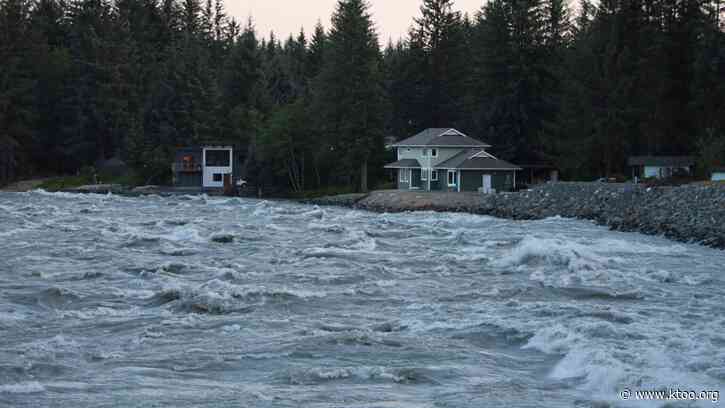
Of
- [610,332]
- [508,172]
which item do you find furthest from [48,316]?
[508,172]

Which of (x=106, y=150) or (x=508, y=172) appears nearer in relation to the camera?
(x=508, y=172)

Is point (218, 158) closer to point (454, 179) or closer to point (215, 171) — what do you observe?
point (215, 171)

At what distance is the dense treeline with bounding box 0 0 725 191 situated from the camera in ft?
203

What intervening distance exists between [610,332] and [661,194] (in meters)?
31.6

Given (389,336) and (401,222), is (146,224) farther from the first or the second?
(389,336)

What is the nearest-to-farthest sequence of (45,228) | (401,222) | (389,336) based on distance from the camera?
(389,336)
(45,228)
(401,222)

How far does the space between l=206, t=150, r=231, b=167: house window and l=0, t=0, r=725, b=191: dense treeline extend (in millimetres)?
2258

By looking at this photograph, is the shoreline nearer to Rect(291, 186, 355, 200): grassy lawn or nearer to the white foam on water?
Rect(291, 186, 355, 200): grassy lawn

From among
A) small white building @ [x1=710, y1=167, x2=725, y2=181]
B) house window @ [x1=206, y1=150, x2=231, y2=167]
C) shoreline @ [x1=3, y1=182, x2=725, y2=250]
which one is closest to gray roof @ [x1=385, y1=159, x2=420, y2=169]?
shoreline @ [x1=3, y1=182, x2=725, y2=250]

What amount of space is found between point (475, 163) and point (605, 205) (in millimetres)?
18066

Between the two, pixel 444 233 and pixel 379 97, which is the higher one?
pixel 379 97

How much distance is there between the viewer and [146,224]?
38875mm

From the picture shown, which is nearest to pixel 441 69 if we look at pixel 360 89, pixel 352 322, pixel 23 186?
pixel 360 89

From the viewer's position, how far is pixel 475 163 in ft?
212
